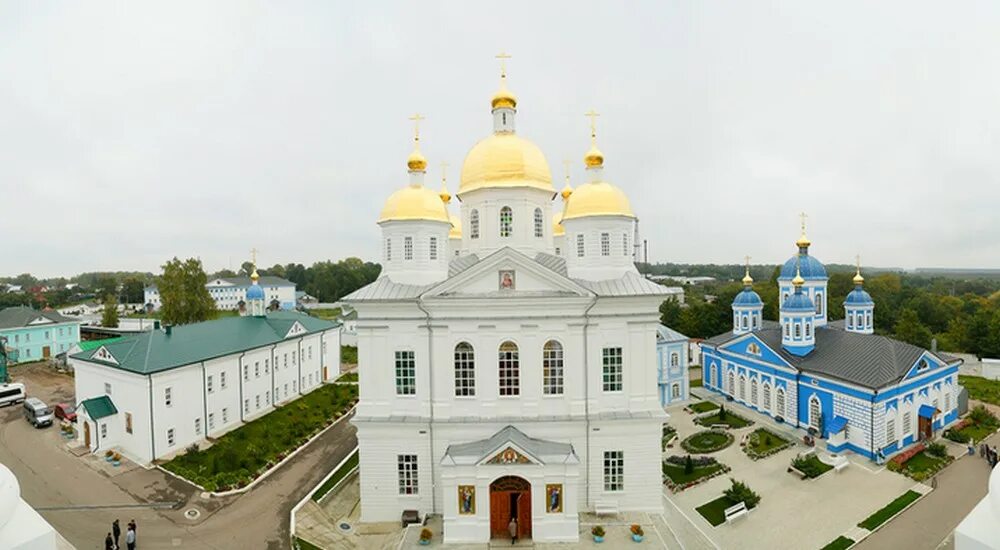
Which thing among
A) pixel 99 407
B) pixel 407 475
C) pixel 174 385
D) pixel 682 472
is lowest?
pixel 682 472

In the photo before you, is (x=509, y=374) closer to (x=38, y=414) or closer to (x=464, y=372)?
(x=464, y=372)

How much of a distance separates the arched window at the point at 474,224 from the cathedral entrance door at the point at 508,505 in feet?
32.2

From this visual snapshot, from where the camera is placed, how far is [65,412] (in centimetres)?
2702

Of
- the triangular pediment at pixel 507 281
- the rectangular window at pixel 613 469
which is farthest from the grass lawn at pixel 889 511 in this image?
the triangular pediment at pixel 507 281

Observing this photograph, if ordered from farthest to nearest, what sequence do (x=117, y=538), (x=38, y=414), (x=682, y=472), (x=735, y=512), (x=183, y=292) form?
(x=183, y=292) < (x=38, y=414) < (x=682, y=472) < (x=735, y=512) < (x=117, y=538)

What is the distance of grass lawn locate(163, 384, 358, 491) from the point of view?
20875mm

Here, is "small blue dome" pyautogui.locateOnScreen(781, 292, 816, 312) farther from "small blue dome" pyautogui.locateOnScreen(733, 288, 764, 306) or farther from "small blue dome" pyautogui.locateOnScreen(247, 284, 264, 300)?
"small blue dome" pyautogui.locateOnScreen(247, 284, 264, 300)

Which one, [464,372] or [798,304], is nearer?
Result: [464,372]

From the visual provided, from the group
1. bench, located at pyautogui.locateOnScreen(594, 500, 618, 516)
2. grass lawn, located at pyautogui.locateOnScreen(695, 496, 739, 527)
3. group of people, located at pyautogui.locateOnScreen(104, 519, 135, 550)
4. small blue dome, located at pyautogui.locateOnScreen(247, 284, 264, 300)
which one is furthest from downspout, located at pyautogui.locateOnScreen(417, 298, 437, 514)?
small blue dome, located at pyautogui.locateOnScreen(247, 284, 264, 300)

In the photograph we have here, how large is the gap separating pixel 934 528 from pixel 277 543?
21832mm

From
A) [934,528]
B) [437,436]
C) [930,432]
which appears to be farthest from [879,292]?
[437,436]

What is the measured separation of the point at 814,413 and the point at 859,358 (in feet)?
11.2

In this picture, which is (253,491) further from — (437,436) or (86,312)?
(86,312)

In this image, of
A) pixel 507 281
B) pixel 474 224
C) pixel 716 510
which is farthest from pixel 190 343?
pixel 716 510
